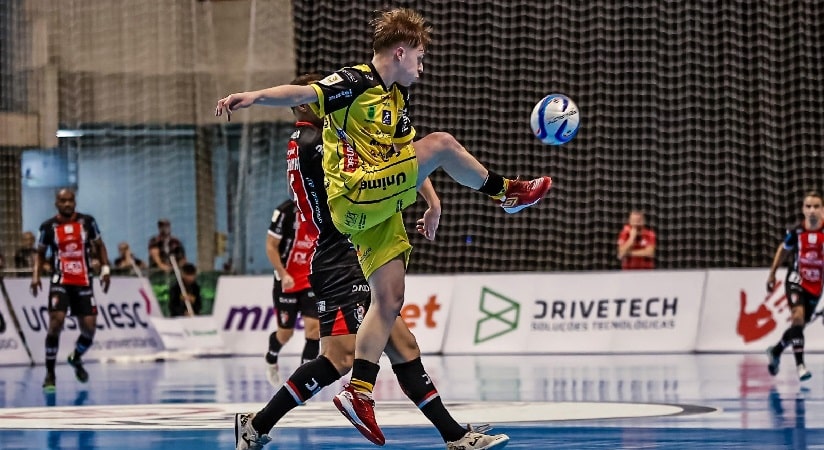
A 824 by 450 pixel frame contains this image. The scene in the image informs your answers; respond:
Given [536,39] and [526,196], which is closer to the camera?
[526,196]

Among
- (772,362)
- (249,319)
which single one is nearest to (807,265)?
(772,362)

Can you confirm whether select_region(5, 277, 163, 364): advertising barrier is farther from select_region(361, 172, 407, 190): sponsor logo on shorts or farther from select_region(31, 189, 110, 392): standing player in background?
select_region(361, 172, 407, 190): sponsor logo on shorts

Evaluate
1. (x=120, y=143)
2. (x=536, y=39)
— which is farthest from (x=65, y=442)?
(x=536, y=39)

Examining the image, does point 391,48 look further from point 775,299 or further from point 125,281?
point 125,281

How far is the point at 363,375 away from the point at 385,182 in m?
0.91

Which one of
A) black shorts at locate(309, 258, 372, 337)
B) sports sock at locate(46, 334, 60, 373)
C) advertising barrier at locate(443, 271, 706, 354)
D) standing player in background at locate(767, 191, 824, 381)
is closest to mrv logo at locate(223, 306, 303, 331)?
advertising barrier at locate(443, 271, 706, 354)

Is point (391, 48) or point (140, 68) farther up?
point (140, 68)

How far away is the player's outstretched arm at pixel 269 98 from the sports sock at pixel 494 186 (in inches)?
40.2

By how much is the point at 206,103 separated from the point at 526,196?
16104mm

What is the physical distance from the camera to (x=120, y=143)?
2186cm

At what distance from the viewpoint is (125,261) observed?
70.5ft

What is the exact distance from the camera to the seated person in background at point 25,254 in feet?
67.3

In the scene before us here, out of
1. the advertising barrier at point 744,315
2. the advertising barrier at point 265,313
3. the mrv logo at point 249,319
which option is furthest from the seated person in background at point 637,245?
the mrv logo at point 249,319

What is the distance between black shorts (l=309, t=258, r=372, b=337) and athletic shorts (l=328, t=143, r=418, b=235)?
1.95ft
